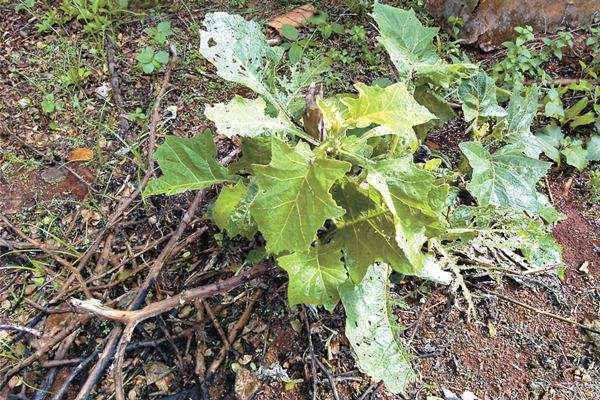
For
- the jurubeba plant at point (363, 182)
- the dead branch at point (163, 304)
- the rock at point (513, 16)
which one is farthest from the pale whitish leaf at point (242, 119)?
the rock at point (513, 16)

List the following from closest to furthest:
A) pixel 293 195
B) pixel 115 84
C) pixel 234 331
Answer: pixel 293 195 < pixel 234 331 < pixel 115 84

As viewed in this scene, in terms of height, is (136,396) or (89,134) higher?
(89,134)

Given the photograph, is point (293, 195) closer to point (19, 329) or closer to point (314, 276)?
point (314, 276)

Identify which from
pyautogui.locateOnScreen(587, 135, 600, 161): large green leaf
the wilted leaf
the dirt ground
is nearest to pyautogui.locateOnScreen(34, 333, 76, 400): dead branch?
the dirt ground

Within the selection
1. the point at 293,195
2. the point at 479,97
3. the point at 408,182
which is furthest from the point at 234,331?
the point at 479,97

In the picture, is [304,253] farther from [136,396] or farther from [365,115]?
[136,396]

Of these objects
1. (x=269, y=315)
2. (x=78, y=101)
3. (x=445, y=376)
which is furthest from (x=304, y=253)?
(x=78, y=101)

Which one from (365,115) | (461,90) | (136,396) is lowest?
(136,396)
